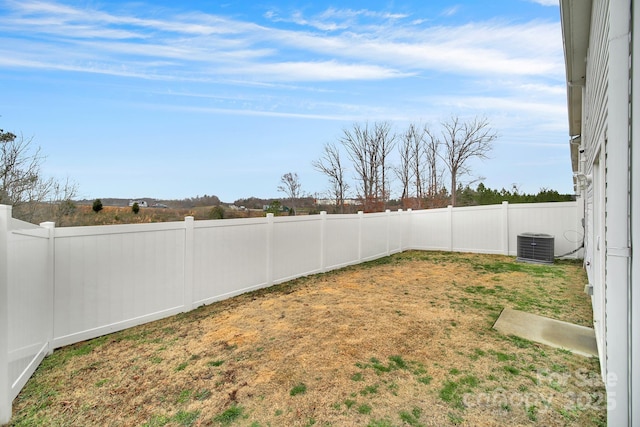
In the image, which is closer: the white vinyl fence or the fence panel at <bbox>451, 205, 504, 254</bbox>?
the white vinyl fence

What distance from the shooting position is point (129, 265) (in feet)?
12.3

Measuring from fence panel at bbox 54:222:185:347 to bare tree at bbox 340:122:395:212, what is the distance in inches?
617

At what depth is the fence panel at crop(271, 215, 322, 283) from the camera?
5.98 meters

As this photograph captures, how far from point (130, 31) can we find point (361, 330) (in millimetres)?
7967

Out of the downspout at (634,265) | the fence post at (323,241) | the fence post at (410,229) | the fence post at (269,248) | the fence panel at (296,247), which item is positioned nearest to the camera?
the downspout at (634,265)

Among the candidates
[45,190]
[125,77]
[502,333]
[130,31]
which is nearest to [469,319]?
[502,333]

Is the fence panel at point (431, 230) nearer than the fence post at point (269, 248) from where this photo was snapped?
No

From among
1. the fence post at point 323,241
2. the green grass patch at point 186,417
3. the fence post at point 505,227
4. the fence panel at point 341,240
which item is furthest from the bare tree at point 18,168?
the fence post at point 505,227

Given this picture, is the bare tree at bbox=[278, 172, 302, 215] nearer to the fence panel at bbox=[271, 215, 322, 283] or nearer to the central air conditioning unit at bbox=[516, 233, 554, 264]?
the fence panel at bbox=[271, 215, 322, 283]

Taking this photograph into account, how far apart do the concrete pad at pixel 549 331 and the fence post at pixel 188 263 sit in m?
4.33

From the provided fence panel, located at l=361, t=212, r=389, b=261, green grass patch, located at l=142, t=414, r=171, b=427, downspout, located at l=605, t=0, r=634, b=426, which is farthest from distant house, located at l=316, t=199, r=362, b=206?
downspout, located at l=605, t=0, r=634, b=426

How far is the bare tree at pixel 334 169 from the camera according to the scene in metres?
19.0

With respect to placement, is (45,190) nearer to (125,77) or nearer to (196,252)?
(125,77)

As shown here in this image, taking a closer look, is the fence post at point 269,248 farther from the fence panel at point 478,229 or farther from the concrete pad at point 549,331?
the fence panel at point 478,229
